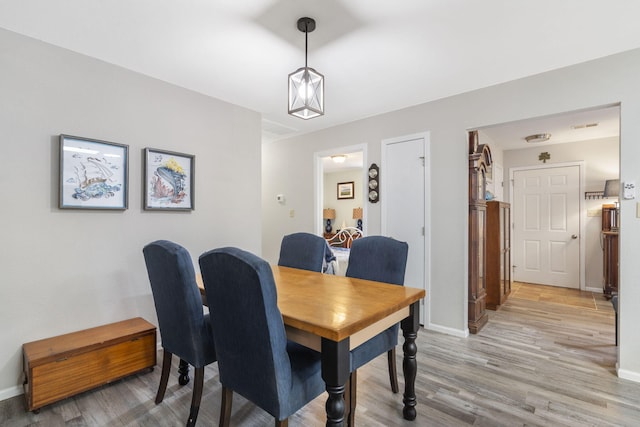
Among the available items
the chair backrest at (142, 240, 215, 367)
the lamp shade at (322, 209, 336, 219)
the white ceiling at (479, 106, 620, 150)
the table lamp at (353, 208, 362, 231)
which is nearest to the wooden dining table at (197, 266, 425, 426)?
the chair backrest at (142, 240, 215, 367)

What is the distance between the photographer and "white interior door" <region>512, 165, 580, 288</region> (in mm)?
4797

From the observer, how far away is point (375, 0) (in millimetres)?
1752

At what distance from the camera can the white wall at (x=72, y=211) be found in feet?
6.66

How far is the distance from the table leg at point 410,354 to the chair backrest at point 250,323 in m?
0.80

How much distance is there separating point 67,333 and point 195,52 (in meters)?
2.25

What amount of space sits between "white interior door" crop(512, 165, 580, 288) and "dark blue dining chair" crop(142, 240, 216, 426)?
5372 millimetres

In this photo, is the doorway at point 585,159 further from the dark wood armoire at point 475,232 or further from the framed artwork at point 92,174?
the framed artwork at point 92,174

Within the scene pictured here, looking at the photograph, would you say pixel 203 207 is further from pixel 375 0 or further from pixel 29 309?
pixel 375 0

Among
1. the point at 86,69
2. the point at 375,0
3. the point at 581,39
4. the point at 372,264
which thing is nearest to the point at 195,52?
the point at 86,69

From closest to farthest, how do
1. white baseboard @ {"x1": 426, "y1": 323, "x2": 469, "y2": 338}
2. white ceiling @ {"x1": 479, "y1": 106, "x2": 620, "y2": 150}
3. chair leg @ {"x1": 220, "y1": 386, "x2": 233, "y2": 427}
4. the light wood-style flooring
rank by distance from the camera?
chair leg @ {"x1": 220, "y1": 386, "x2": 233, "y2": 427} → the light wood-style flooring → white baseboard @ {"x1": 426, "y1": 323, "x2": 469, "y2": 338} → white ceiling @ {"x1": 479, "y1": 106, "x2": 620, "y2": 150}

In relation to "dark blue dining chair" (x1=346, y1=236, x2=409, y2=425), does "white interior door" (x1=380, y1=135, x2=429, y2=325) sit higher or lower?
higher

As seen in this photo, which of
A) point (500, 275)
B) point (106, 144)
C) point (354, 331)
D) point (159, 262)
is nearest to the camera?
point (354, 331)

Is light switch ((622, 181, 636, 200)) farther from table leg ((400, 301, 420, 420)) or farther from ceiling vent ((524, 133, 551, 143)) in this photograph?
ceiling vent ((524, 133, 551, 143))

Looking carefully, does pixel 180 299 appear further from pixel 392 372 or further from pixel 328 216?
pixel 328 216
